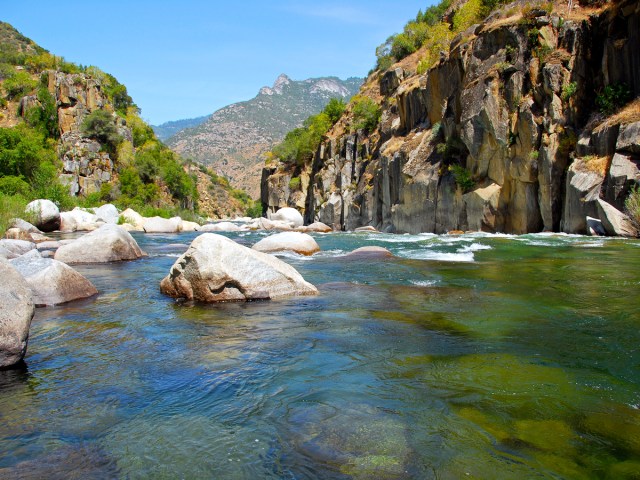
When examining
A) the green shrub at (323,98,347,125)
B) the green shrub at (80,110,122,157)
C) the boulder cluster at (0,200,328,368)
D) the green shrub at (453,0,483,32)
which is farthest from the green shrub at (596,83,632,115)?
the green shrub at (80,110,122,157)

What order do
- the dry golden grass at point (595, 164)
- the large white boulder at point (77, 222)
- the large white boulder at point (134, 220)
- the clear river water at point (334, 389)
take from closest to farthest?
the clear river water at point (334, 389) → the dry golden grass at point (595, 164) → the large white boulder at point (77, 222) → the large white boulder at point (134, 220)

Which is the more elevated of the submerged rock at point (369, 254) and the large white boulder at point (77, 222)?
the large white boulder at point (77, 222)

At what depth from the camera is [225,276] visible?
8328 mm

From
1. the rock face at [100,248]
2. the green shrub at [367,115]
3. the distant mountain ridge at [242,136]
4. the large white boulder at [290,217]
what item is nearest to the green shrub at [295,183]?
the large white boulder at [290,217]

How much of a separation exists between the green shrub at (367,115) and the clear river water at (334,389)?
38.0 m

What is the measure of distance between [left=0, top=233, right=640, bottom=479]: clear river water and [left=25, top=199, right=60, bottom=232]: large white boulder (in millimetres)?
22398

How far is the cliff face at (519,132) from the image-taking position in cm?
1938

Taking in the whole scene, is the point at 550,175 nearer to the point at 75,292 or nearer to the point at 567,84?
the point at 567,84

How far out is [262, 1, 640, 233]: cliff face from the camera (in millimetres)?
19375

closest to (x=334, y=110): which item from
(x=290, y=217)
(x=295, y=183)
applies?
(x=295, y=183)

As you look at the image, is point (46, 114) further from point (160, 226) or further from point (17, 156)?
point (160, 226)

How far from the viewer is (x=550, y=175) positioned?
2156 centimetres

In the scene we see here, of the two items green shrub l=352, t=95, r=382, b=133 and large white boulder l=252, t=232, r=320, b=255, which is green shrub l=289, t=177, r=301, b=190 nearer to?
green shrub l=352, t=95, r=382, b=133

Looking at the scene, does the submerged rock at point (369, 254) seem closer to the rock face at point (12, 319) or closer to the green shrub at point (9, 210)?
the rock face at point (12, 319)
